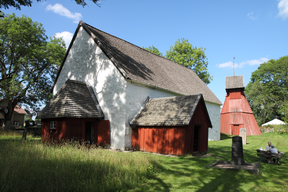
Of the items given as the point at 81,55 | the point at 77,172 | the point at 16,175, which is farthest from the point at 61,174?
the point at 81,55

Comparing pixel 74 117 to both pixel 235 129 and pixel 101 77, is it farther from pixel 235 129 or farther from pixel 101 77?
pixel 235 129

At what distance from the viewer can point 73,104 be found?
47.3 feet

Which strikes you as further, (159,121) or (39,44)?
(39,44)

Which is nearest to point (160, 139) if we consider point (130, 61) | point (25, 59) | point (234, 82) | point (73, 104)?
point (73, 104)

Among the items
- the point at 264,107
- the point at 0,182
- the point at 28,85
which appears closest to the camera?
the point at 0,182

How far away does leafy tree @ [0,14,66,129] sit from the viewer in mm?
24656

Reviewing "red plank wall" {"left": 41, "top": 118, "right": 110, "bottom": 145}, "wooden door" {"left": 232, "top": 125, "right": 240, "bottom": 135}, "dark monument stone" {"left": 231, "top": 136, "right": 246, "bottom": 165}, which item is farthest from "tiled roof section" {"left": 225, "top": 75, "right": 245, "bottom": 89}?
"dark monument stone" {"left": 231, "top": 136, "right": 246, "bottom": 165}

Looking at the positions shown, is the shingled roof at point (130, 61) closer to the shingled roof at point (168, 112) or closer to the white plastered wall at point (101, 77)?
the white plastered wall at point (101, 77)

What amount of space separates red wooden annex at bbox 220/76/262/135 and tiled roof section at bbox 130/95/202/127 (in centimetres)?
2441

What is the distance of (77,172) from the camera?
7.11 m

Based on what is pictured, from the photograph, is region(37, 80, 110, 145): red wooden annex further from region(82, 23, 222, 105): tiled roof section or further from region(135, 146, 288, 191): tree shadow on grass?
region(135, 146, 288, 191): tree shadow on grass

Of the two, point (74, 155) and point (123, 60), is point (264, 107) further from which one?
point (74, 155)

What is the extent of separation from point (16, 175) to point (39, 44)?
25141mm

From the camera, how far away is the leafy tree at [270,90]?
158ft
